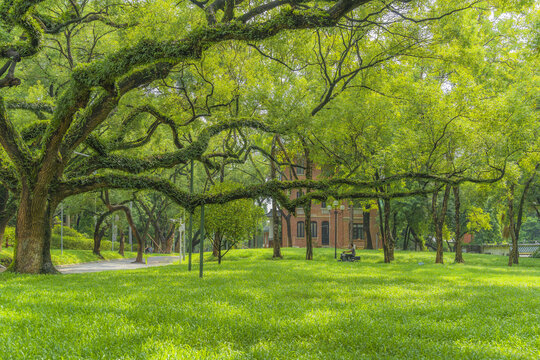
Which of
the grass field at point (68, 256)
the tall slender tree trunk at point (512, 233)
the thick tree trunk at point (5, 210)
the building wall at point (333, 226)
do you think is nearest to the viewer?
the thick tree trunk at point (5, 210)

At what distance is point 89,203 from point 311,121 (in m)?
25.1

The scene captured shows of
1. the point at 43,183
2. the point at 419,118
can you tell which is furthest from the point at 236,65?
the point at 43,183

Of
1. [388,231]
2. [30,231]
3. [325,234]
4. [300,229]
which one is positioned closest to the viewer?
[30,231]

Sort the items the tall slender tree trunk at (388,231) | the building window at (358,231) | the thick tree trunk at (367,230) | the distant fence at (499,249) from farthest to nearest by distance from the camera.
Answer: the building window at (358,231)
the distant fence at (499,249)
the thick tree trunk at (367,230)
the tall slender tree trunk at (388,231)

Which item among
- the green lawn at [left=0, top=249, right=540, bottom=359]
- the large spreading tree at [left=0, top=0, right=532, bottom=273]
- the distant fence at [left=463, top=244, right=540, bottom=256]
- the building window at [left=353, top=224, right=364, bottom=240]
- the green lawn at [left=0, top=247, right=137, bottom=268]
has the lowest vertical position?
the distant fence at [left=463, top=244, right=540, bottom=256]

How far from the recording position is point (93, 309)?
6551 millimetres

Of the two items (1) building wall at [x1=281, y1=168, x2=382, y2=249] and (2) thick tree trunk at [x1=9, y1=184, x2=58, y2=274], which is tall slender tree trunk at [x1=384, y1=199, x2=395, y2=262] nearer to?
(2) thick tree trunk at [x1=9, y1=184, x2=58, y2=274]

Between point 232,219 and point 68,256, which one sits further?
point 68,256

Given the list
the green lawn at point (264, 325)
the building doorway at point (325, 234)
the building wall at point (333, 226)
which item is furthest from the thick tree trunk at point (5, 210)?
the building doorway at point (325, 234)

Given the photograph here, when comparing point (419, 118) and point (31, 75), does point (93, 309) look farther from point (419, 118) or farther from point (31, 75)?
point (31, 75)

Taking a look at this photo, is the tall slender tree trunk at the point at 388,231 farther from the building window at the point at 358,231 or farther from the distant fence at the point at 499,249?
the distant fence at the point at 499,249

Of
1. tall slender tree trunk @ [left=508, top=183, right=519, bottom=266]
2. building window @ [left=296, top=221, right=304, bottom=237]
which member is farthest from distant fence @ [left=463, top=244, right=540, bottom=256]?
tall slender tree trunk @ [left=508, top=183, right=519, bottom=266]

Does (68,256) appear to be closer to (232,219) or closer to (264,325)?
(232,219)

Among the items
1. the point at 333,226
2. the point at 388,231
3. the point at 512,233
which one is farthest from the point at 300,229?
the point at 512,233
